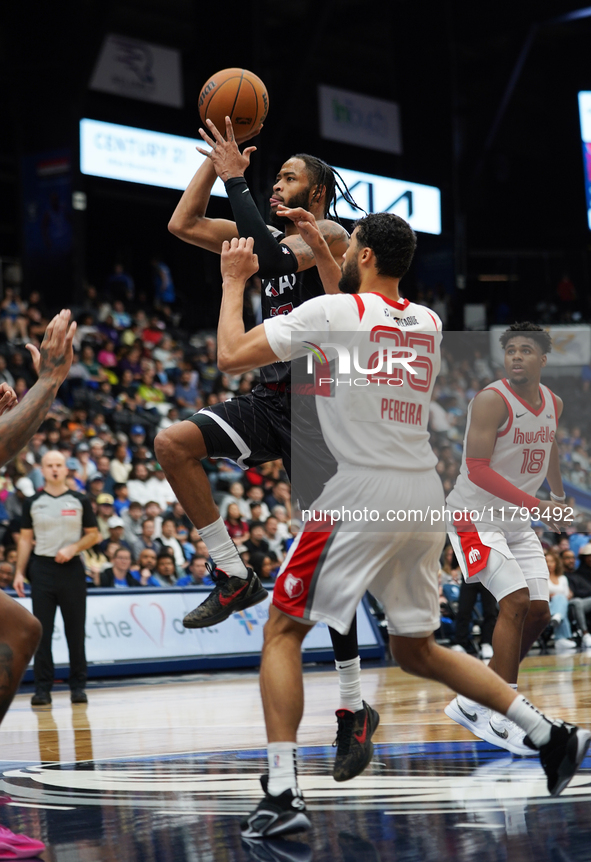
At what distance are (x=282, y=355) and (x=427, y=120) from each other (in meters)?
23.4

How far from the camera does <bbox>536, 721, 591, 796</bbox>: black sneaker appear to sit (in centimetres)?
384

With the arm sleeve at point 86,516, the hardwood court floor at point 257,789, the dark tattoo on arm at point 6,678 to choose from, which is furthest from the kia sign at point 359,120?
the dark tattoo on arm at point 6,678

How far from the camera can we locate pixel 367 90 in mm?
30500

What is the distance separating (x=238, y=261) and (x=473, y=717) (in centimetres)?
286

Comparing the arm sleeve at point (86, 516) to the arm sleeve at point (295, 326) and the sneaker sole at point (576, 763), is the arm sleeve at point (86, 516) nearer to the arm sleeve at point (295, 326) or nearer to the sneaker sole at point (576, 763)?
the arm sleeve at point (295, 326)

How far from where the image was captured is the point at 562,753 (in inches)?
152

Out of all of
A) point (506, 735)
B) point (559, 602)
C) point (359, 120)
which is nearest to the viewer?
point (506, 735)

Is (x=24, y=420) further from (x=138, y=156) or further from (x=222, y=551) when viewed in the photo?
(x=138, y=156)

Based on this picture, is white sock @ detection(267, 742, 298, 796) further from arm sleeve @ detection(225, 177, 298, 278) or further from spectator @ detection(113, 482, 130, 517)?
spectator @ detection(113, 482, 130, 517)

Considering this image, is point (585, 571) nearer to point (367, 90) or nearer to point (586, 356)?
point (586, 356)

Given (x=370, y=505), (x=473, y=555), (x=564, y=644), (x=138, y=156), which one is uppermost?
(x=138, y=156)

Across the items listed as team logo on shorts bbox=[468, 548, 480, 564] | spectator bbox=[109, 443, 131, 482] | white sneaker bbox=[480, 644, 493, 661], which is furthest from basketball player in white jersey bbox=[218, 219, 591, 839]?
spectator bbox=[109, 443, 131, 482]

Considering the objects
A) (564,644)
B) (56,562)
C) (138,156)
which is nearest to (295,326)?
(56,562)

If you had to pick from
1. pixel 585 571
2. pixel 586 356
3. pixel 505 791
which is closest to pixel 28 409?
pixel 505 791
